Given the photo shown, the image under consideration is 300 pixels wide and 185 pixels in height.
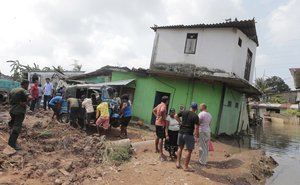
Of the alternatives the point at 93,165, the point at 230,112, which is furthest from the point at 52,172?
the point at 230,112

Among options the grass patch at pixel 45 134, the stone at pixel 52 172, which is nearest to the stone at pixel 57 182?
the stone at pixel 52 172

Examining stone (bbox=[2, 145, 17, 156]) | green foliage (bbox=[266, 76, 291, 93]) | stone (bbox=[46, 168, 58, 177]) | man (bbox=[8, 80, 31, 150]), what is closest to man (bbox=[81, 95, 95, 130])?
man (bbox=[8, 80, 31, 150])

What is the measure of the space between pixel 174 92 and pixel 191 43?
3088 millimetres

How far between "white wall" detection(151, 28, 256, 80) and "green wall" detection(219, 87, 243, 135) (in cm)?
152

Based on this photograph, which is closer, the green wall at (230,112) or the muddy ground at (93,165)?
the muddy ground at (93,165)

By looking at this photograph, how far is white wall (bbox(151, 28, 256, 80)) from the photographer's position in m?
16.1

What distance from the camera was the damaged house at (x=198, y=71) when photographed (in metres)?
16.1

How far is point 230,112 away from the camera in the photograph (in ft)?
60.9

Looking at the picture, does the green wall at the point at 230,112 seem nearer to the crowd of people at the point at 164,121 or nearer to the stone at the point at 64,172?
the crowd of people at the point at 164,121

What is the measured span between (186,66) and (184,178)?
1071 cm

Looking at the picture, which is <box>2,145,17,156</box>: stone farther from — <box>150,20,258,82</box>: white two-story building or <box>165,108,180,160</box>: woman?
<box>150,20,258,82</box>: white two-story building

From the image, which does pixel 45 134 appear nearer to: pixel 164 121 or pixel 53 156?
pixel 53 156

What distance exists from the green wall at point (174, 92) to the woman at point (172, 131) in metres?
8.09

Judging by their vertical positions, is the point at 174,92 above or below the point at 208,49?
below
